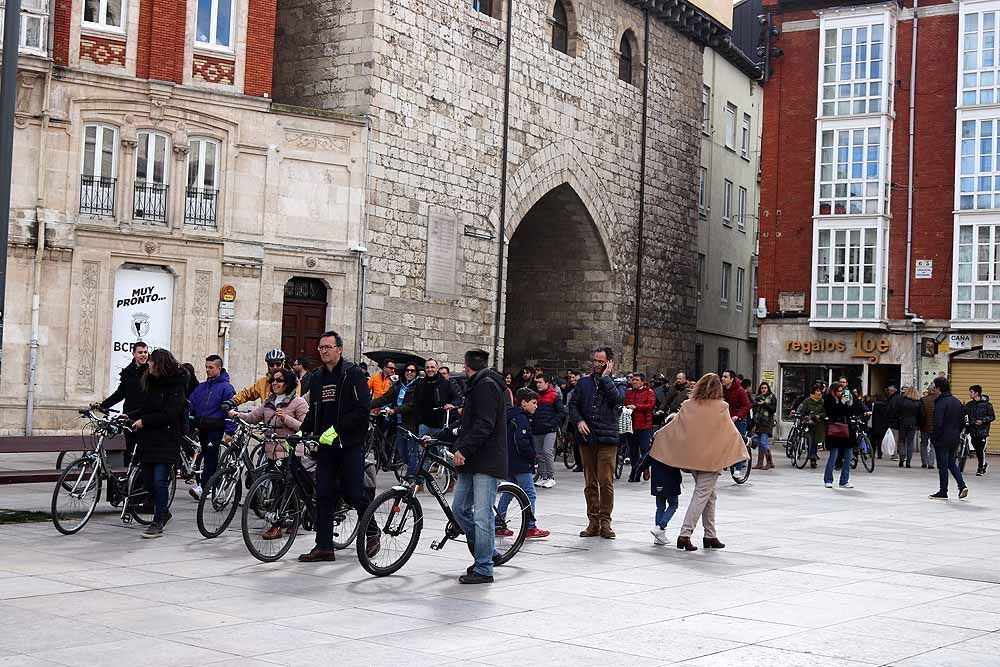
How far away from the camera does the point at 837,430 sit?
64.3ft

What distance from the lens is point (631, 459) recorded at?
2097cm

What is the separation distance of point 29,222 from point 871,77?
23.0 metres

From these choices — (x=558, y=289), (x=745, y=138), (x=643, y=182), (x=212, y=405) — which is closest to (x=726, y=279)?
(x=745, y=138)

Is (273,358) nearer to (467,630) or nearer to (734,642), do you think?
(467,630)

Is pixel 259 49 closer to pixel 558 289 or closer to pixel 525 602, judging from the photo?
pixel 558 289

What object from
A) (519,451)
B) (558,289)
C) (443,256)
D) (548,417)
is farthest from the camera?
(558,289)

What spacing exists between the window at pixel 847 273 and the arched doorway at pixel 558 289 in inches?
226

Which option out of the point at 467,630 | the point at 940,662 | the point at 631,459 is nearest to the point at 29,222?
the point at 631,459

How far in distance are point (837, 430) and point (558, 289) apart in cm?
1869

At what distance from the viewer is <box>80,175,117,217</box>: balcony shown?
24.1 meters

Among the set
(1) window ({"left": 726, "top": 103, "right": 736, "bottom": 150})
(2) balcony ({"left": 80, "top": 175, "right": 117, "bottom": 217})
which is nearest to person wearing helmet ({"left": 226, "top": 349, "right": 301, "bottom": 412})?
(2) balcony ({"left": 80, "top": 175, "right": 117, "bottom": 217})

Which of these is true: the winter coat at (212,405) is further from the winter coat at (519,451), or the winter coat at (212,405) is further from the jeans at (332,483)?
the jeans at (332,483)

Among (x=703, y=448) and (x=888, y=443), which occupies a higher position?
(x=703, y=448)

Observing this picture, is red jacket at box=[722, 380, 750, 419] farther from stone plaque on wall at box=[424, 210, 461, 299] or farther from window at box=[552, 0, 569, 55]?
window at box=[552, 0, 569, 55]
